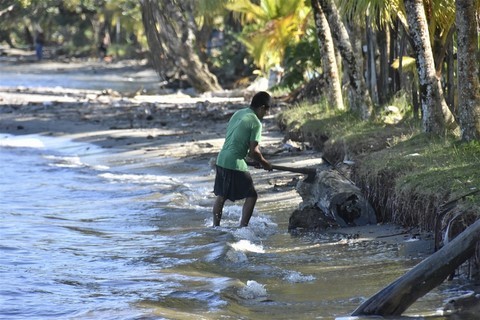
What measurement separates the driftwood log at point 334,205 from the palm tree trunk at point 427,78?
6.86 ft

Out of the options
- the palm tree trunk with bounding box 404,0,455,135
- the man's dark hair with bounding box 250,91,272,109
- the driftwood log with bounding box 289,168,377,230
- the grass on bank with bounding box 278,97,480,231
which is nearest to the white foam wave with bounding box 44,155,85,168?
the grass on bank with bounding box 278,97,480,231

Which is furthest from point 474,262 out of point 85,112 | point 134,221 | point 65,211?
point 85,112

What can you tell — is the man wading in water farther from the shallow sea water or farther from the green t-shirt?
the shallow sea water

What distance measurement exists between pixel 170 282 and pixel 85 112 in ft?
60.1

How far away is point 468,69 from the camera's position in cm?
1145

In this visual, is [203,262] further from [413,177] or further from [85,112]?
[85,112]

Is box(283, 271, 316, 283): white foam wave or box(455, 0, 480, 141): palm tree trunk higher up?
box(455, 0, 480, 141): palm tree trunk

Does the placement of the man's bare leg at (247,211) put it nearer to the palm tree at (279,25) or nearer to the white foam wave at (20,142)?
the white foam wave at (20,142)

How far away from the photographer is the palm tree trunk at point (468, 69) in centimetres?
1138

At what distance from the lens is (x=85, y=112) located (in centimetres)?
2681

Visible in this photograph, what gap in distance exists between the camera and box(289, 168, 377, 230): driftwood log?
1076cm

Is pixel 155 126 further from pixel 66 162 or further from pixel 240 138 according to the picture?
pixel 240 138

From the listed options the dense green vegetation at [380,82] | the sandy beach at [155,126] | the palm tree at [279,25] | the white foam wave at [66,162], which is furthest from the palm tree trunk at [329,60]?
the palm tree at [279,25]

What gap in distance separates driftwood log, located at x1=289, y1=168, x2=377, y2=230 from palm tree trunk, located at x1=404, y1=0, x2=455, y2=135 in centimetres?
209
